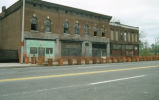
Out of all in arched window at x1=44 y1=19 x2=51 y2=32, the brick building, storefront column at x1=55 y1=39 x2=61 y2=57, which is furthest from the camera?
storefront column at x1=55 y1=39 x2=61 y2=57

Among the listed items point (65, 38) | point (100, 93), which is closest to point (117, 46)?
point (65, 38)

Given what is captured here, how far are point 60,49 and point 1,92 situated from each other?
21.9 m

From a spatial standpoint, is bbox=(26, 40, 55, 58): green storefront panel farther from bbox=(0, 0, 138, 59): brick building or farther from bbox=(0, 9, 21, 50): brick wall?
bbox=(0, 9, 21, 50): brick wall

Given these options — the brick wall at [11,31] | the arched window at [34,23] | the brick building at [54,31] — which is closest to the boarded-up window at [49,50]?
the brick building at [54,31]

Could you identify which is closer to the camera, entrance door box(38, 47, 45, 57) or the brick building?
the brick building

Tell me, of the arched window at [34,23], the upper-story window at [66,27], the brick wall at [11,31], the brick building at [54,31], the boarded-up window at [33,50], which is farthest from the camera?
the upper-story window at [66,27]

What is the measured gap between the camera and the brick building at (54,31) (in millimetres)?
24062

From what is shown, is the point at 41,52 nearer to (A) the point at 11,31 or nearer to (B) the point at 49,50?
A: (B) the point at 49,50

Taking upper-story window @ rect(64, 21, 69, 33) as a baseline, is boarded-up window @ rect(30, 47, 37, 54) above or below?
below

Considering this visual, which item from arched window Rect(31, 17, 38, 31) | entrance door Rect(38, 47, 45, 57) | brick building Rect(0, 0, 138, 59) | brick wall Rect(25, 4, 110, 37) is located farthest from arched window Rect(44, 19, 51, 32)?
entrance door Rect(38, 47, 45, 57)

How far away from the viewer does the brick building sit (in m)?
24.1

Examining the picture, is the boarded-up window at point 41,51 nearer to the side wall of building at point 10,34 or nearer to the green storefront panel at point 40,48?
the green storefront panel at point 40,48

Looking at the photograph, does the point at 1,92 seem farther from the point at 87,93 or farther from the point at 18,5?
the point at 18,5

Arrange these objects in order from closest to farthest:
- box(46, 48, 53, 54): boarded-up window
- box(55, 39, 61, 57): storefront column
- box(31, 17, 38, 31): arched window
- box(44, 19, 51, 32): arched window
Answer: box(31, 17, 38, 31): arched window < box(46, 48, 53, 54): boarded-up window < box(44, 19, 51, 32): arched window < box(55, 39, 61, 57): storefront column
